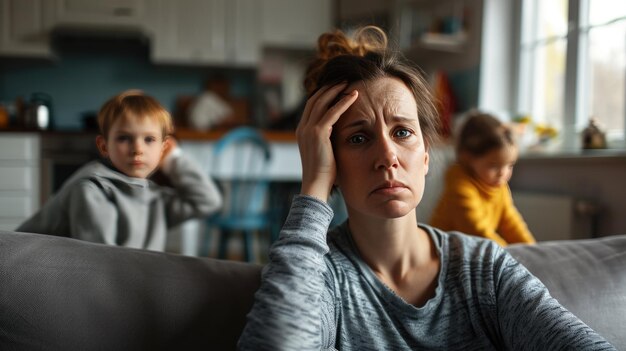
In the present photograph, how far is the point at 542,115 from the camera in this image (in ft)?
9.78

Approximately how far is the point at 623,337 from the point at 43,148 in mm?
3257

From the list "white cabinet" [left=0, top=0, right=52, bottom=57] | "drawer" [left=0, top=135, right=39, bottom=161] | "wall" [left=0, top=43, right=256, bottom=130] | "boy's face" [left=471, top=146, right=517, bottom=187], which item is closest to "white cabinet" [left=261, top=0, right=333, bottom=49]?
"wall" [left=0, top=43, right=256, bottom=130]

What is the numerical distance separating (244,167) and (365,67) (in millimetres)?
2417

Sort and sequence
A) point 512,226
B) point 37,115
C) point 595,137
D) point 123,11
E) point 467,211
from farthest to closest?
point 123,11 → point 37,115 → point 595,137 → point 512,226 → point 467,211

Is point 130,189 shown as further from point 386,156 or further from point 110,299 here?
point 386,156

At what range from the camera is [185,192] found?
37.9 inches

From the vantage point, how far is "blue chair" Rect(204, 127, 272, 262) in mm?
2984

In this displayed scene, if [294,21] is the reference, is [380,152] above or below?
below

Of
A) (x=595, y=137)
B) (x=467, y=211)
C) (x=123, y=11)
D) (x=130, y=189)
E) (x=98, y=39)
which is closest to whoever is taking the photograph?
(x=130, y=189)

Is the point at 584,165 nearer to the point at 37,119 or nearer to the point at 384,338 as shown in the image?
the point at 384,338

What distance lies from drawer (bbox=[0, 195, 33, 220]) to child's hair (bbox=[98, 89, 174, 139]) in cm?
284

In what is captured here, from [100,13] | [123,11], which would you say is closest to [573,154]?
[123,11]

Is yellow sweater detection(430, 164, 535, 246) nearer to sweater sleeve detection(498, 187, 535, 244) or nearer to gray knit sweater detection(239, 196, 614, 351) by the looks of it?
sweater sleeve detection(498, 187, 535, 244)

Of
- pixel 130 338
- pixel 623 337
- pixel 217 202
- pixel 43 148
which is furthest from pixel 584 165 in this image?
pixel 43 148
